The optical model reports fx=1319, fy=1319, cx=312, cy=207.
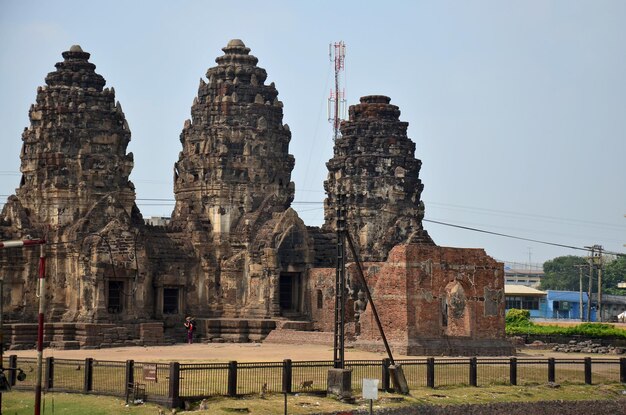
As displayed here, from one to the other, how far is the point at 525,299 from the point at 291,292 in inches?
1770

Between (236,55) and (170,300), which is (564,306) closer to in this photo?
(236,55)

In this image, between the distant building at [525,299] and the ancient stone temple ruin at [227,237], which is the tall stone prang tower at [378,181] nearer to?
the ancient stone temple ruin at [227,237]

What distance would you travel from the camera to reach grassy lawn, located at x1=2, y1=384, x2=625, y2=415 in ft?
118

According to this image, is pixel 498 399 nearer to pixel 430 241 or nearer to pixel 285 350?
pixel 285 350

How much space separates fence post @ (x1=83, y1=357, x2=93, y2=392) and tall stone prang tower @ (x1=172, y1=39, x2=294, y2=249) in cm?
2513

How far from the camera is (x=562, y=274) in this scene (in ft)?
530

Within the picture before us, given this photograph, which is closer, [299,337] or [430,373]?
[430,373]

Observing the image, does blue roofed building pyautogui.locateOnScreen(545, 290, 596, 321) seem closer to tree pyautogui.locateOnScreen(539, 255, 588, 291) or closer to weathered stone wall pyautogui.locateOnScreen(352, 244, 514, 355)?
tree pyautogui.locateOnScreen(539, 255, 588, 291)

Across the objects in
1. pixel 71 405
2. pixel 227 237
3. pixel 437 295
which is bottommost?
pixel 71 405

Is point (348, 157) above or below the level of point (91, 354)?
above

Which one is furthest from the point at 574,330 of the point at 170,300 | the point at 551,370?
the point at 170,300

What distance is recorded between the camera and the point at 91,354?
166 feet

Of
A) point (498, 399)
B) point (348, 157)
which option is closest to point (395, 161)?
point (348, 157)

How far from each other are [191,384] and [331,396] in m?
4.44
